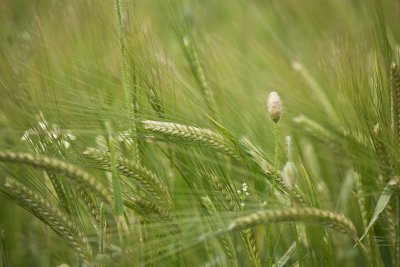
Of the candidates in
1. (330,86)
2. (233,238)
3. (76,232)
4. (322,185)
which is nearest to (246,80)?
(330,86)

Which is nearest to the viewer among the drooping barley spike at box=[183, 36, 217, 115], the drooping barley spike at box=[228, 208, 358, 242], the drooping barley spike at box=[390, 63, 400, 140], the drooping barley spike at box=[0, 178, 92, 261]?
the drooping barley spike at box=[228, 208, 358, 242]

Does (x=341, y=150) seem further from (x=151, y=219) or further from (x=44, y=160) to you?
(x=44, y=160)

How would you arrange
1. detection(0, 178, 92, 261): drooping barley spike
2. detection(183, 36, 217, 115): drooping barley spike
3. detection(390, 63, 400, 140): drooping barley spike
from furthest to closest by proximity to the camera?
detection(183, 36, 217, 115): drooping barley spike < detection(390, 63, 400, 140): drooping barley spike < detection(0, 178, 92, 261): drooping barley spike

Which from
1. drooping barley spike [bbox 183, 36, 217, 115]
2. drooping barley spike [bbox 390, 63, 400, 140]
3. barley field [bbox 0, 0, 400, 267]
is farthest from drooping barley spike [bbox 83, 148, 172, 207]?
drooping barley spike [bbox 390, 63, 400, 140]

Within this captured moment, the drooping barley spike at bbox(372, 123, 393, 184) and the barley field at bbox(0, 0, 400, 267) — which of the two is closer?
the barley field at bbox(0, 0, 400, 267)

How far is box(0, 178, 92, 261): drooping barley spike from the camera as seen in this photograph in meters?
0.85

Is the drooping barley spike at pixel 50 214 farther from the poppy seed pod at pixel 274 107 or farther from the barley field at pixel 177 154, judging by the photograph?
the poppy seed pod at pixel 274 107

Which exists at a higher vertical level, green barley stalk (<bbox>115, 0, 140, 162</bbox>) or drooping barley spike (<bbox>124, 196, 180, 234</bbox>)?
green barley stalk (<bbox>115, 0, 140, 162</bbox>)

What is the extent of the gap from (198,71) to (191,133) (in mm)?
346

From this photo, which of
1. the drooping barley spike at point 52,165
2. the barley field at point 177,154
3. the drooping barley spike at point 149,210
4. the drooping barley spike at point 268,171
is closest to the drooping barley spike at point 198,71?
the barley field at point 177,154

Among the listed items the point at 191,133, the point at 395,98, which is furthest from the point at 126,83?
the point at 395,98

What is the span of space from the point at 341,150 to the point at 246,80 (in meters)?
0.39

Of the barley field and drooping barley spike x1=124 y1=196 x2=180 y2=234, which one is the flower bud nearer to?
the barley field

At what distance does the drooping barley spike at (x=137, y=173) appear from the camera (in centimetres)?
88
